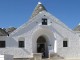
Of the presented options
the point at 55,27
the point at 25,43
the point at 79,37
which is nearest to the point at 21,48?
the point at 25,43

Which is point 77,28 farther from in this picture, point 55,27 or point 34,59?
point 34,59

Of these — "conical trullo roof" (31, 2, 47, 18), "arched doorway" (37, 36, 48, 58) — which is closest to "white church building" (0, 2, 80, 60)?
"arched doorway" (37, 36, 48, 58)

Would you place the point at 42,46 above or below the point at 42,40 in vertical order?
below

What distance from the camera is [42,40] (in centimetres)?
4206


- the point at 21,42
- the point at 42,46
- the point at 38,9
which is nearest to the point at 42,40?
the point at 42,46

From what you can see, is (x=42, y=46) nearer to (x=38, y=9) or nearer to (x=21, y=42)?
(x=21, y=42)

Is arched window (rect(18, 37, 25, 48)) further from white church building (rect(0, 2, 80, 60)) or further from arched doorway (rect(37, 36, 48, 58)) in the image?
arched doorway (rect(37, 36, 48, 58))

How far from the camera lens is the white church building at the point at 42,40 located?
38.7 meters

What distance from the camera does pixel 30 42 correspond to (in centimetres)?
3934

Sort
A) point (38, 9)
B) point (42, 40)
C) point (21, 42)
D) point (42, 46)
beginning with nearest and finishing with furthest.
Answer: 1. point (21, 42)
2. point (42, 40)
3. point (42, 46)
4. point (38, 9)

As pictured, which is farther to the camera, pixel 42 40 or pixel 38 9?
pixel 38 9

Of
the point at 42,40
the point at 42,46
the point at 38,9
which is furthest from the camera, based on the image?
the point at 38,9

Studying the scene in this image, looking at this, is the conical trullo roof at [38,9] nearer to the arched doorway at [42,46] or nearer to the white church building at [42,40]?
the white church building at [42,40]

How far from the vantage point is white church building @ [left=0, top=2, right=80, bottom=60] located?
38.7 m
